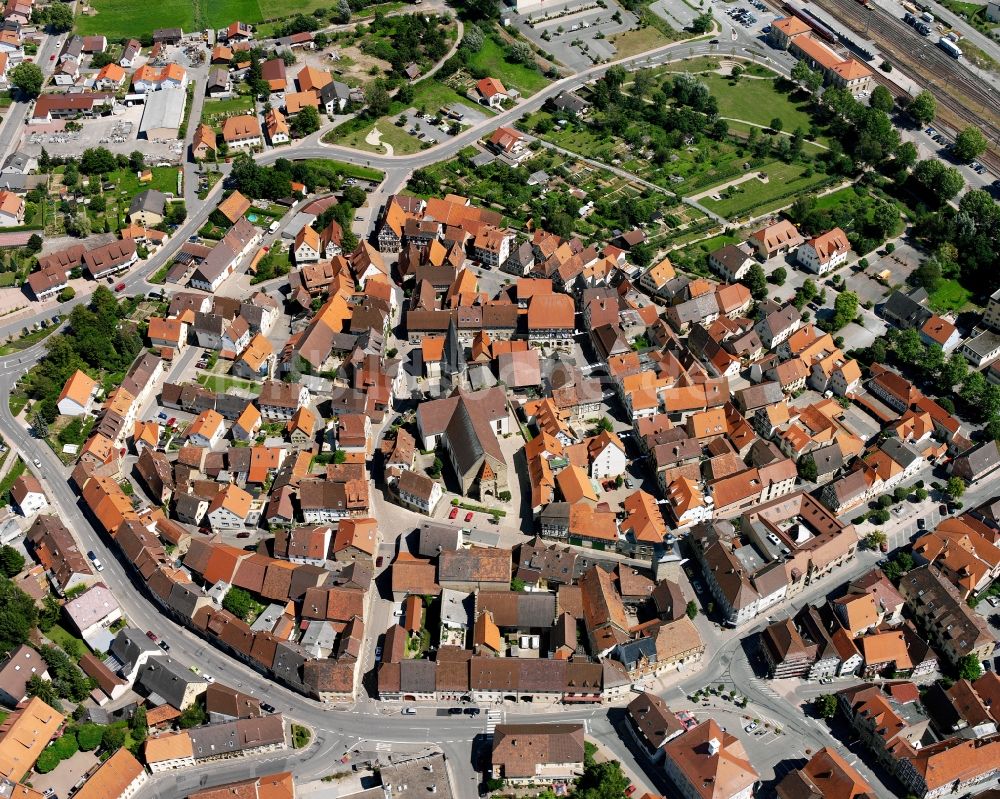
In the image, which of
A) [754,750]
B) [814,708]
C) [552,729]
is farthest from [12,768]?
[814,708]

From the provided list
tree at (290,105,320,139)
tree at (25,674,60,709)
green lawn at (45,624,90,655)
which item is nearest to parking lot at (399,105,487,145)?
tree at (290,105,320,139)

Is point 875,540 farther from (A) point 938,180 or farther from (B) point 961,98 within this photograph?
(B) point 961,98

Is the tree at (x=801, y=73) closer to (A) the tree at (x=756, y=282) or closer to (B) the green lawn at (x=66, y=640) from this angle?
(A) the tree at (x=756, y=282)

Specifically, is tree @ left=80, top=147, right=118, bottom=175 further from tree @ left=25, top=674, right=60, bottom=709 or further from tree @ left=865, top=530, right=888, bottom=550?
tree @ left=865, top=530, right=888, bottom=550

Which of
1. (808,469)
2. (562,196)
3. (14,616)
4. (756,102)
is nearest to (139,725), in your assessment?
(14,616)

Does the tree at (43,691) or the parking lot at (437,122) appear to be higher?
the parking lot at (437,122)

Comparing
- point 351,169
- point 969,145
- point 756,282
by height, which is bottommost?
point 351,169

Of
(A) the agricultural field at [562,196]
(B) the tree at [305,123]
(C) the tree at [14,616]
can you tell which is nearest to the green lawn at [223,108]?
(B) the tree at [305,123]
